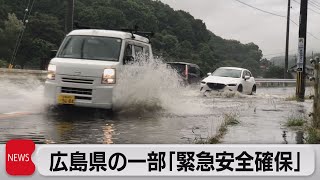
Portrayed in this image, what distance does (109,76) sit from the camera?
8.53 metres

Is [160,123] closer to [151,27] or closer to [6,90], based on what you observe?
[151,27]

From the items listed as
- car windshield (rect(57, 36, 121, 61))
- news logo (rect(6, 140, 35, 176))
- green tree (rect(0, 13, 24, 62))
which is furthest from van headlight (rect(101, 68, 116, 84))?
news logo (rect(6, 140, 35, 176))

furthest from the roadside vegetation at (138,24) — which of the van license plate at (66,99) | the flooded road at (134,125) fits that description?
the van license plate at (66,99)

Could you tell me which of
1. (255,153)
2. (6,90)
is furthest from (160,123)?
(6,90)

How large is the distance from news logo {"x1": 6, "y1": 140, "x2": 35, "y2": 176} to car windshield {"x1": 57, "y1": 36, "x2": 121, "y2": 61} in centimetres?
541

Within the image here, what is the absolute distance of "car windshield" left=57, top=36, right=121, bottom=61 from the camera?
9.00 m

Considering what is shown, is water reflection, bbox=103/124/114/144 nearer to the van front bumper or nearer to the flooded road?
the flooded road

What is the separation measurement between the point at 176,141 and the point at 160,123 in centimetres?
181

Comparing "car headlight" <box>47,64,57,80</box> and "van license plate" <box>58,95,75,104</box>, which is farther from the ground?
"car headlight" <box>47,64,57,80</box>

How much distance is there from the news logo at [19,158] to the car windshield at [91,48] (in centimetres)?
541

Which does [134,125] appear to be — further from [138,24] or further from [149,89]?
[149,89]

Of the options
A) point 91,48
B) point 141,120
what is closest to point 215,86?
point 91,48

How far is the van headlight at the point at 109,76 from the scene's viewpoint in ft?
27.8

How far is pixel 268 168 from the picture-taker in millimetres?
3590
